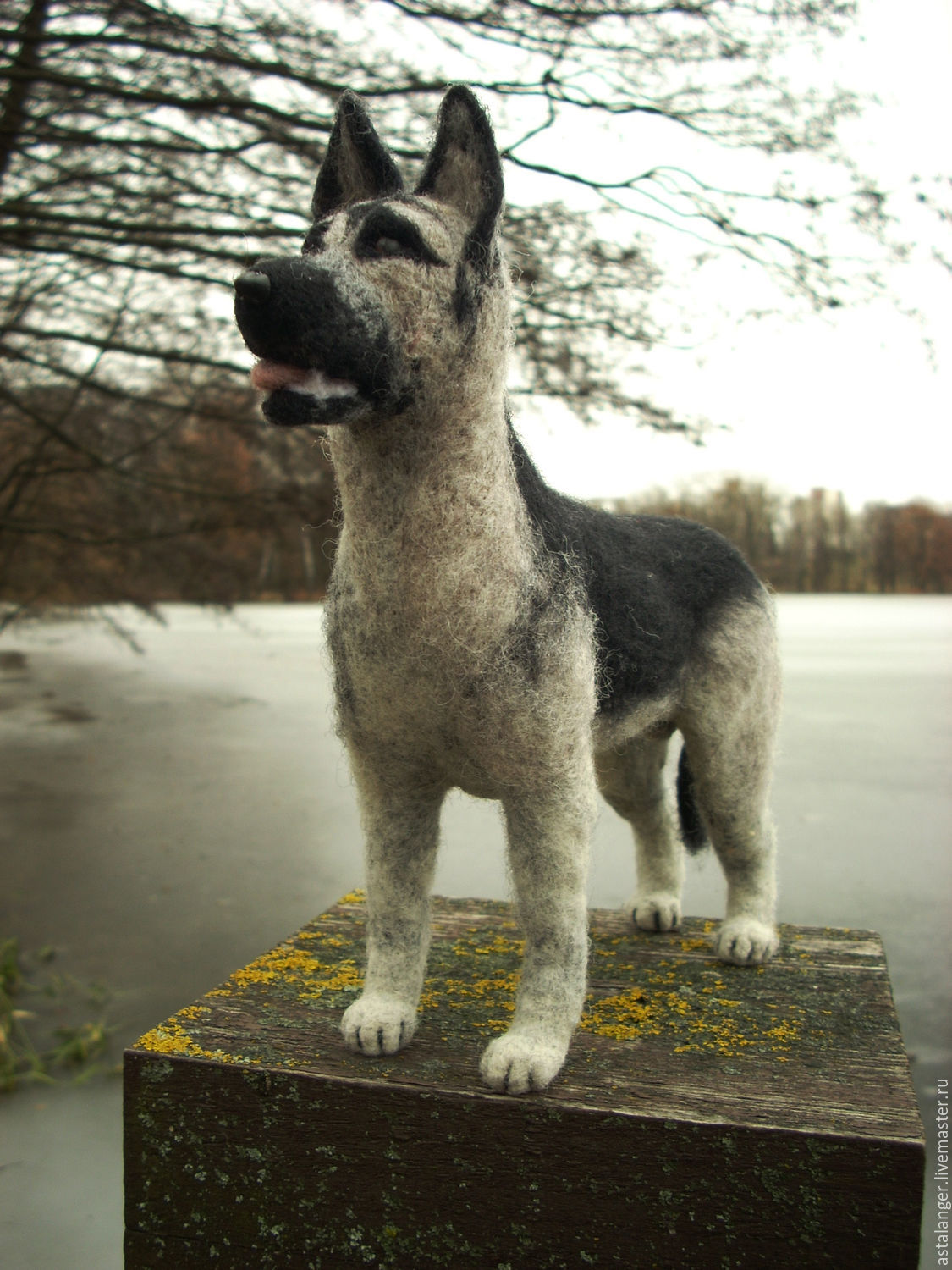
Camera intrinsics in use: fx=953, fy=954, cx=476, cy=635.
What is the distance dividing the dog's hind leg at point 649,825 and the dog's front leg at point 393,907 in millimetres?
522

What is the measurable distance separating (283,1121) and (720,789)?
33.7 inches

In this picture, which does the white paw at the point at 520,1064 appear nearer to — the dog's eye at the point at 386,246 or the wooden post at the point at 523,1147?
the wooden post at the point at 523,1147

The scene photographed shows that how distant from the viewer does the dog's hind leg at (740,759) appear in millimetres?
1580

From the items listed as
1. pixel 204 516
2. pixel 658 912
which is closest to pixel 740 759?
pixel 658 912

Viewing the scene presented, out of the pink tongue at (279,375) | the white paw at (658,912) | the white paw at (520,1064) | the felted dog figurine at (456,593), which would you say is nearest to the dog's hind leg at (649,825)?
the white paw at (658,912)

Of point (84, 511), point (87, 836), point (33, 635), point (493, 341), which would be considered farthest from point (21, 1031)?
point (493, 341)

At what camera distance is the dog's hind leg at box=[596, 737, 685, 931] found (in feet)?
6.05

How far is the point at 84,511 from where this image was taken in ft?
10.4

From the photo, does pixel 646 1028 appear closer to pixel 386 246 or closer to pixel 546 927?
pixel 546 927

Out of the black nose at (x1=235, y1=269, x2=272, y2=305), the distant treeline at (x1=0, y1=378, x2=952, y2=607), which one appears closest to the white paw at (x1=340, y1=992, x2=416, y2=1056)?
the black nose at (x1=235, y1=269, x2=272, y2=305)

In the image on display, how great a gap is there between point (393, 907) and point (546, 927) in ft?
0.78

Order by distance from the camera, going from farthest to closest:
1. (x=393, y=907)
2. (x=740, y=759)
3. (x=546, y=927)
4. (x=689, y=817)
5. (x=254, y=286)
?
(x=689, y=817) < (x=740, y=759) < (x=393, y=907) < (x=546, y=927) < (x=254, y=286)

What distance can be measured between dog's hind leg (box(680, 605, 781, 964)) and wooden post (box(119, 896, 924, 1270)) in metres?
0.26

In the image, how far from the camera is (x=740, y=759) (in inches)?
63.6
